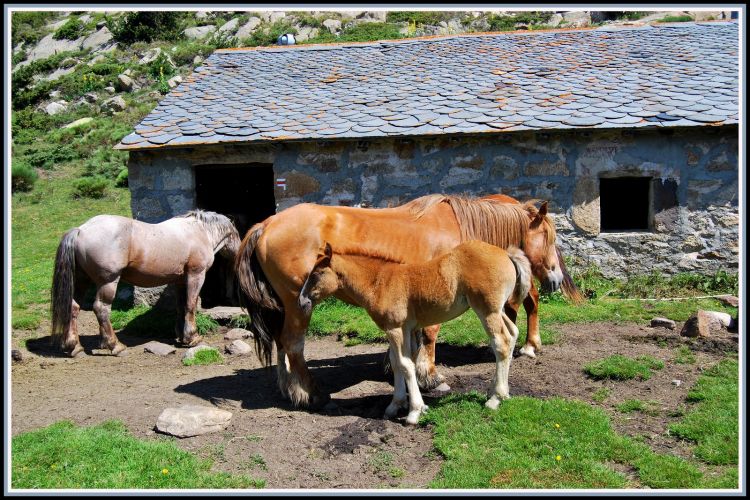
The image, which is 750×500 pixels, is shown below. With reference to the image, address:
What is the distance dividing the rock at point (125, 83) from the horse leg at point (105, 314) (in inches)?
936

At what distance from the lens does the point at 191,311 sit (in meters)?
9.02

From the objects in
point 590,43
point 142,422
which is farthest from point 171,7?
point 590,43

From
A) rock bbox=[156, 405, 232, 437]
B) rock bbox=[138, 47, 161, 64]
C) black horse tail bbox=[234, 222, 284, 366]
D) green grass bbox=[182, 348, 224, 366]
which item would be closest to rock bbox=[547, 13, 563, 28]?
rock bbox=[138, 47, 161, 64]

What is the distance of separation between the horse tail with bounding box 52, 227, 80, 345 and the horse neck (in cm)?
474

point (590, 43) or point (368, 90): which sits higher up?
point (590, 43)

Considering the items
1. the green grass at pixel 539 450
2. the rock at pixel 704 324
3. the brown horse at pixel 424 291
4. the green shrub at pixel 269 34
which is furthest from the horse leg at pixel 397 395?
the green shrub at pixel 269 34

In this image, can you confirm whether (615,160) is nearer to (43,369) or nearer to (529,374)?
(529,374)

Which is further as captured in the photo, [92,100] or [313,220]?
[92,100]

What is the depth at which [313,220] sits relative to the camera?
611 centimetres

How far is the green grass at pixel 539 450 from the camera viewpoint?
14.0 feet

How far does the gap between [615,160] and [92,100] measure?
26.1 m

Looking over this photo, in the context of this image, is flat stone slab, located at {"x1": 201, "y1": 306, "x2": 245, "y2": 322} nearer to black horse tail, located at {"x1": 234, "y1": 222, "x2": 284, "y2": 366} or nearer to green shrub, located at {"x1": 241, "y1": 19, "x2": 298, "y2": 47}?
black horse tail, located at {"x1": 234, "y1": 222, "x2": 284, "y2": 366}

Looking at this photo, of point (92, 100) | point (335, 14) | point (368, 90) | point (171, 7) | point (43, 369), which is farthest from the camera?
point (335, 14)

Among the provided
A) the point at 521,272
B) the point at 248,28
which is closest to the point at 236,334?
the point at 521,272
